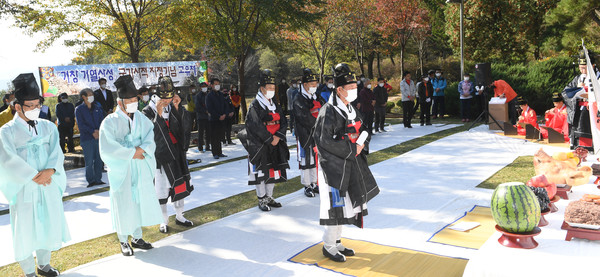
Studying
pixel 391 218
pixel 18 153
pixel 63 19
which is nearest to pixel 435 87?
pixel 391 218

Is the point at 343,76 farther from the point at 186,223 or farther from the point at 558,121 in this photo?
the point at 558,121

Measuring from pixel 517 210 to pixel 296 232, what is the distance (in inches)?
111

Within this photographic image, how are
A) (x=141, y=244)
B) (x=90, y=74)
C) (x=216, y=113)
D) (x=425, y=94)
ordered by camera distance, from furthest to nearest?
(x=425, y=94)
(x=90, y=74)
(x=216, y=113)
(x=141, y=244)

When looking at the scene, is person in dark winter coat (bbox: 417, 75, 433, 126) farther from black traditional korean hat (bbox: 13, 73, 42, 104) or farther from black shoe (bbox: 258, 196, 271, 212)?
black traditional korean hat (bbox: 13, 73, 42, 104)

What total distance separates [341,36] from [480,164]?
60.4 ft

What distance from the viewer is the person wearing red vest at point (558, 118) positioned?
33.2ft

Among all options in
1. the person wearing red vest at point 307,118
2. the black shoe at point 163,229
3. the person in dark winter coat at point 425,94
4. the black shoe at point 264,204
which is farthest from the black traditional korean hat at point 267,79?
the person in dark winter coat at point 425,94

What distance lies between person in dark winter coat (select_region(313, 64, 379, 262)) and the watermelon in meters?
1.46

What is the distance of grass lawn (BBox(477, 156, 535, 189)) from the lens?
6.93 m

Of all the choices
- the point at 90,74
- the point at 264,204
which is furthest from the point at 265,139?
the point at 90,74

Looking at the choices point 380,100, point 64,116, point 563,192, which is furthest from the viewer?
point 380,100

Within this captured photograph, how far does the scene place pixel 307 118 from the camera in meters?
6.69

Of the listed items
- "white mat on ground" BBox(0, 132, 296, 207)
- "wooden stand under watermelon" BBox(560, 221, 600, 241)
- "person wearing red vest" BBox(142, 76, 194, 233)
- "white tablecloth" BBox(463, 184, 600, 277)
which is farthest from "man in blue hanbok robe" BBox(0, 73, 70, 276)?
"wooden stand under watermelon" BBox(560, 221, 600, 241)

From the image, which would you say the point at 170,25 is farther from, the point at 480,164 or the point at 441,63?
the point at 441,63
